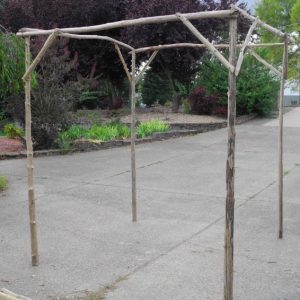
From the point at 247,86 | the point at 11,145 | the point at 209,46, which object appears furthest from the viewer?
the point at 247,86

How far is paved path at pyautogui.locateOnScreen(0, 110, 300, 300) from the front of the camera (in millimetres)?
4125

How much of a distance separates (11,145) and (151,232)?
796 cm

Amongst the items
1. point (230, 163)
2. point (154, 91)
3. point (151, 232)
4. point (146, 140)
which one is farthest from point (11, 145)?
point (154, 91)

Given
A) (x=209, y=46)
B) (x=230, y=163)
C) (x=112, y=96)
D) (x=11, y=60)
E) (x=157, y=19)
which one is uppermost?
(x=157, y=19)

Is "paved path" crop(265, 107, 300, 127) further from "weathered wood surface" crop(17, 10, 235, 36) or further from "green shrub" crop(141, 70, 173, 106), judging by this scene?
"weathered wood surface" crop(17, 10, 235, 36)

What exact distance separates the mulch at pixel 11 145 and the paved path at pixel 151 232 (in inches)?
61.0

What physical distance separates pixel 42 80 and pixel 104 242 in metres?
7.20

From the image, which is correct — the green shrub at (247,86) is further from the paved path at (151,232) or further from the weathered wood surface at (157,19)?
the weathered wood surface at (157,19)

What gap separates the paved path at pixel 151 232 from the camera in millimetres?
4125

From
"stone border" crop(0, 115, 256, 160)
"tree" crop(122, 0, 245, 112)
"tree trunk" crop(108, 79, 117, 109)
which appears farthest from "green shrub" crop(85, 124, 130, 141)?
"tree trunk" crop(108, 79, 117, 109)

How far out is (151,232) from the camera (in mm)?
5582

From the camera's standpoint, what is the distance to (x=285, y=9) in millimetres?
32469

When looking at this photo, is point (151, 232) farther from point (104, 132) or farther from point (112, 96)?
point (112, 96)

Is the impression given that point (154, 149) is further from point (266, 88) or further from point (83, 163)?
point (266, 88)
